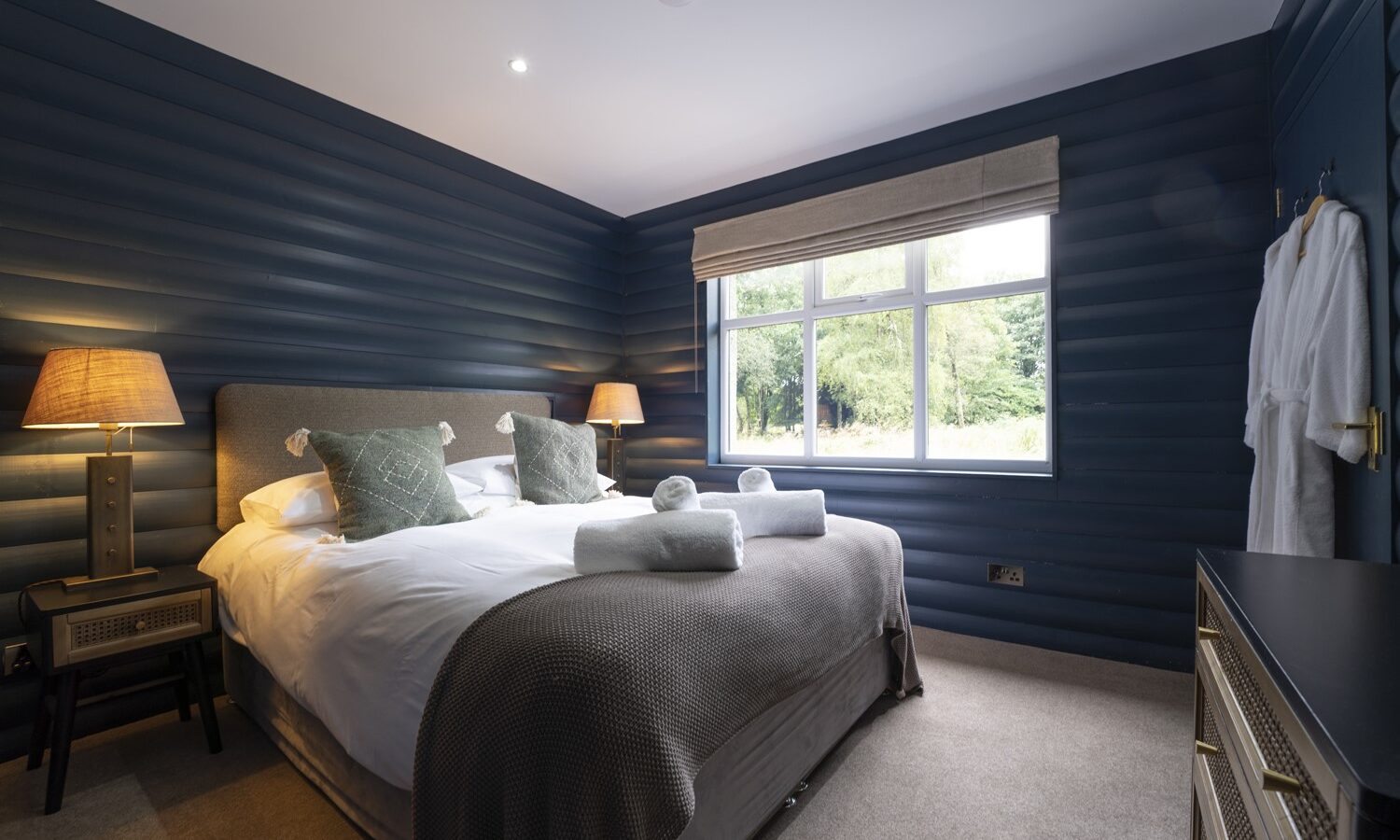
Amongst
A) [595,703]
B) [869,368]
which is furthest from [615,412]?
[595,703]

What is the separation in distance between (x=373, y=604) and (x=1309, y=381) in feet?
8.50

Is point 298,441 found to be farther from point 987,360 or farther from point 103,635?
point 987,360

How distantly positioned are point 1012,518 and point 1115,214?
1453 millimetres

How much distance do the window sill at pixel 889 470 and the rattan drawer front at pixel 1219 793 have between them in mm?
1956

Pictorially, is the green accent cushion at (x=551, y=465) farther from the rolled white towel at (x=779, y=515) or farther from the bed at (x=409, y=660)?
the rolled white towel at (x=779, y=515)

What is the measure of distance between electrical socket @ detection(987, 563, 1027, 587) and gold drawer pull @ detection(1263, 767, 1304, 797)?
2.51 meters

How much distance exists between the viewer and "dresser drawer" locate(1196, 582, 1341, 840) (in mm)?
596

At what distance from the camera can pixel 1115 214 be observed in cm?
279

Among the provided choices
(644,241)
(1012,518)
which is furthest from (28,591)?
(1012,518)

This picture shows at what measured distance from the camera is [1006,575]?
3.07m

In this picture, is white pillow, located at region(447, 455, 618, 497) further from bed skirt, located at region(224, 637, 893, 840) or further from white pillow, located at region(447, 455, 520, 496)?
bed skirt, located at region(224, 637, 893, 840)

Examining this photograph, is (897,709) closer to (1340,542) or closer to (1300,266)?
(1340,542)

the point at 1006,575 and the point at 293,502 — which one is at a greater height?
the point at 293,502

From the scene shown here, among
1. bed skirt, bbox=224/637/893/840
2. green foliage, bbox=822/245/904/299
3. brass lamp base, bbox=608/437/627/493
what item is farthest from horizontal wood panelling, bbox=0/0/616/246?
bed skirt, bbox=224/637/893/840
